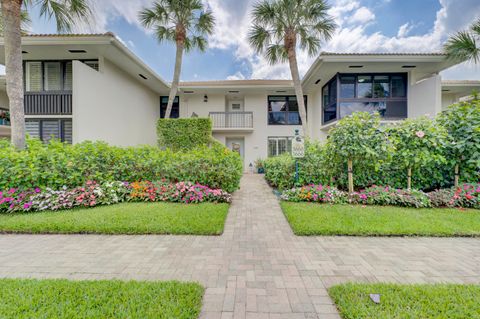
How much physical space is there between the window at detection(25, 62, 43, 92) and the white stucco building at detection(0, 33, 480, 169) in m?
0.03

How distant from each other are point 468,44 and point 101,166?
14477mm

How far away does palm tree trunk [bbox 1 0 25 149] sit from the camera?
5.34 metres

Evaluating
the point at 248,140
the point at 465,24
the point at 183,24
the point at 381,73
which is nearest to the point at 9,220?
the point at 183,24

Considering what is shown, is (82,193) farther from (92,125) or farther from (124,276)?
(92,125)

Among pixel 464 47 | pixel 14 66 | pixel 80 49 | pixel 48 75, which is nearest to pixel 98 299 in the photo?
pixel 14 66

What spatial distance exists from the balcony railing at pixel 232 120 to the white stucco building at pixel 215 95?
0.22 feet

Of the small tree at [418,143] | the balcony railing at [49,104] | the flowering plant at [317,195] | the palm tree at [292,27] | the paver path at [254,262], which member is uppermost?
the palm tree at [292,27]

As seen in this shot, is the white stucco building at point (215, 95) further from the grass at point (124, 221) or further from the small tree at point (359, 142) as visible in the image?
the grass at point (124, 221)

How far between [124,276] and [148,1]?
39.0 ft

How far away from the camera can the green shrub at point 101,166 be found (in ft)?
15.6

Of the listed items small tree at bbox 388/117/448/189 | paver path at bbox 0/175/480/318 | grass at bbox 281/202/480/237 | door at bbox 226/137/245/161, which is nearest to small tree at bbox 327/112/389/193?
small tree at bbox 388/117/448/189

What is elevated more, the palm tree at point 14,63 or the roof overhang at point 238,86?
the roof overhang at point 238,86

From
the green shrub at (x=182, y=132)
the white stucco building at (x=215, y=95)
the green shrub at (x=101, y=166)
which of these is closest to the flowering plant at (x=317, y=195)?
the green shrub at (x=101, y=166)

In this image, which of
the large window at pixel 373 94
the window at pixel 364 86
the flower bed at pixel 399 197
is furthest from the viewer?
the window at pixel 364 86
